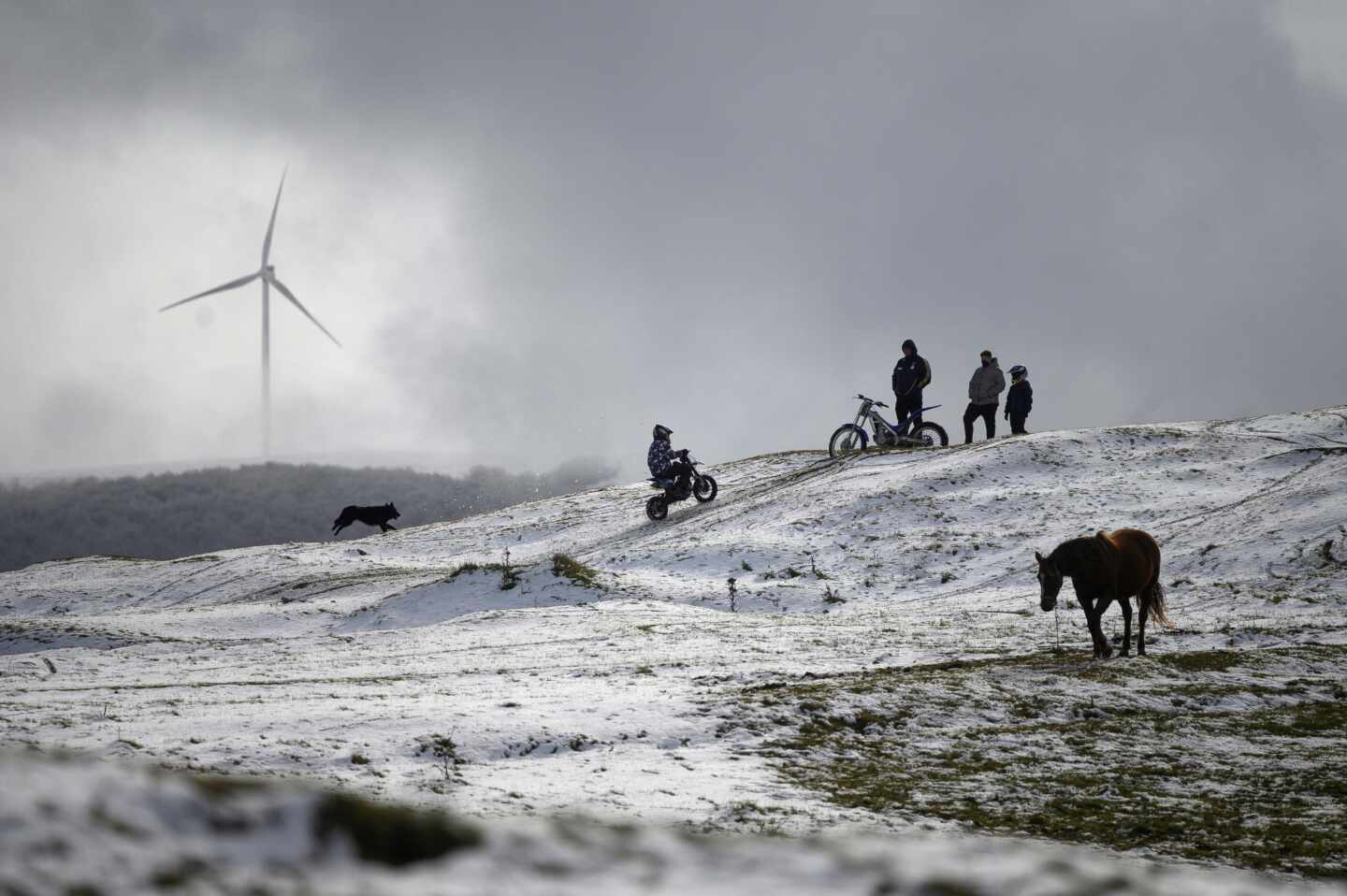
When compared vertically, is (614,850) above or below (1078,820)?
above

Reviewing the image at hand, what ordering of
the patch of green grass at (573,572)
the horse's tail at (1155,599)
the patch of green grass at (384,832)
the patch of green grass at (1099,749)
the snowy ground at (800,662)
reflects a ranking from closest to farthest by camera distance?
1. the patch of green grass at (384,832)
2. the patch of green grass at (1099,749)
3. the snowy ground at (800,662)
4. the horse's tail at (1155,599)
5. the patch of green grass at (573,572)

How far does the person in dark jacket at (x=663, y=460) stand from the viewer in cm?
3256

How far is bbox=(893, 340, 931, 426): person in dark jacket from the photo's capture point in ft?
106

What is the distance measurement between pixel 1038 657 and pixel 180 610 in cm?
1754

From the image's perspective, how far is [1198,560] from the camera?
19.9 metres

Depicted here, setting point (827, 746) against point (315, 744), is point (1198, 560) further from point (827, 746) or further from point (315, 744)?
point (315, 744)

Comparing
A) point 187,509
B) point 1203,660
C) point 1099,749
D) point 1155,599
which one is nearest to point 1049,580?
point 1155,599

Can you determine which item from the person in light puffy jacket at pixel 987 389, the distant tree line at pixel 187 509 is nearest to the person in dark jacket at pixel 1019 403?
the person in light puffy jacket at pixel 987 389

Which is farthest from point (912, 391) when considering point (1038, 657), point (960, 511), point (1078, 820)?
point (1078, 820)

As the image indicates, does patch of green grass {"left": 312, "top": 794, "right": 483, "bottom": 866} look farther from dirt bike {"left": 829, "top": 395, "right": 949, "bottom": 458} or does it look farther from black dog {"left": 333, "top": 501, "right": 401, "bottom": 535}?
black dog {"left": 333, "top": 501, "right": 401, "bottom": 535}

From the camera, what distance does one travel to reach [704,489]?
3406 centimetres

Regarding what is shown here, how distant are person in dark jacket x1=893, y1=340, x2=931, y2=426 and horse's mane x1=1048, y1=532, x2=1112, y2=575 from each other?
20.3 metres

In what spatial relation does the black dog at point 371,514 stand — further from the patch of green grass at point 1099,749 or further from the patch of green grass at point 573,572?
the patch of green grass at point 1099,749

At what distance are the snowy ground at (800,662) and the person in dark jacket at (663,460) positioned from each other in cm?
249
